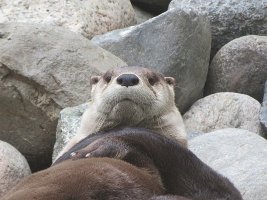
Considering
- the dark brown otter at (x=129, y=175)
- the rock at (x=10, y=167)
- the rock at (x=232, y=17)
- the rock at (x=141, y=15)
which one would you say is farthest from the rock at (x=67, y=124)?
the rock at (x=141, y=15)

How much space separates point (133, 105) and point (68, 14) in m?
4.54

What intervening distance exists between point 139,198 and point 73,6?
5.65 meters

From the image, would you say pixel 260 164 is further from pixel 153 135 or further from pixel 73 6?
pixel 73 6

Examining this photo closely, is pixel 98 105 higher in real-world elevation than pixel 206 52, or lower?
higher

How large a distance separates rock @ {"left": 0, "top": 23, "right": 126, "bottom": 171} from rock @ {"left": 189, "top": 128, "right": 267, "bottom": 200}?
129 centimetres

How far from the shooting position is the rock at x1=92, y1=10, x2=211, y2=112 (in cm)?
736

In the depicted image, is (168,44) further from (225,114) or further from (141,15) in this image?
(141,15)

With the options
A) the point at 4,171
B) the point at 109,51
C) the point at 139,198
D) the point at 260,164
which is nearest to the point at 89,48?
the point at 109,51

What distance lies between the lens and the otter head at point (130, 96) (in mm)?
3600

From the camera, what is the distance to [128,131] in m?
3.21

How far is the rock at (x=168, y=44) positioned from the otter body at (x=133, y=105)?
3.31 metres

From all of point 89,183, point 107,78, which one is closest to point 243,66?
point 107,78

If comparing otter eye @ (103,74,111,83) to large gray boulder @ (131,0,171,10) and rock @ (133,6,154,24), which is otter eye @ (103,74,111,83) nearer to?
rock @ (133,6,154,24)

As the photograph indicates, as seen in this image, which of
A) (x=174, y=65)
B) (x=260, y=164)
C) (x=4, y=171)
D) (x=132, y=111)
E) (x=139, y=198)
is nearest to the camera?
(x=139, y=198)
